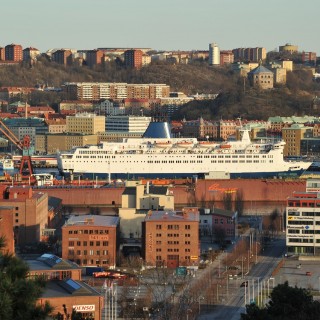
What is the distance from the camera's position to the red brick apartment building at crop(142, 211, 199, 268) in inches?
882

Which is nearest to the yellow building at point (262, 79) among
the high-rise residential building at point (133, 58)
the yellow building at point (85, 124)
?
the yellow building at point (85, 124)

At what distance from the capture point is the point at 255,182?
34.3m

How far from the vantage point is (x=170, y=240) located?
73.9 ft

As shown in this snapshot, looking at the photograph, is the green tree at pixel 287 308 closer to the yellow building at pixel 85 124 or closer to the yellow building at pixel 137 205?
the yellow building at pixel 137 205

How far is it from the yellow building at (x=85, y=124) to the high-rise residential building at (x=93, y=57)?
31.8 metres

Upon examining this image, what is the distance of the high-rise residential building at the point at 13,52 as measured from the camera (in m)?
89.9

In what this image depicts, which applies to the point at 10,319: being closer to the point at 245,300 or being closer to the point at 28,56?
the point at 245,300

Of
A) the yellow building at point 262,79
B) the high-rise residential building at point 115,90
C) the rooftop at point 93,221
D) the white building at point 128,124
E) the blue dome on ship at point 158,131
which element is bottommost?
the rooftop at point 93,221

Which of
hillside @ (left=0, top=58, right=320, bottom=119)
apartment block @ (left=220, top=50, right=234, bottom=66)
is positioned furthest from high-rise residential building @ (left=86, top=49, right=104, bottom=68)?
apartment block @ (left=220, top=50, right=234, bottom=66)

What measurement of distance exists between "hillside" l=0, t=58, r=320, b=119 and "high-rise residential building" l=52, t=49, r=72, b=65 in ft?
3.63

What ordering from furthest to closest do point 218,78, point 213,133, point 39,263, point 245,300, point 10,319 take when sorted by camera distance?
point 218,78 → point 213,133 → point 245,300 → point 39,263 → point 10,319

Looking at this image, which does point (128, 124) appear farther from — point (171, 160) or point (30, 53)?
point (30, 53)

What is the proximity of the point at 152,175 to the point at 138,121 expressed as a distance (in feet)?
63.9

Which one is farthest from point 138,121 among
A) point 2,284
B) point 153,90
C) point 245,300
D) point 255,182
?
point 2,284
